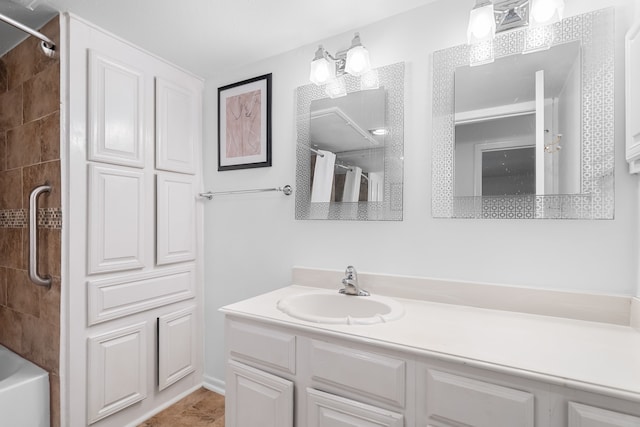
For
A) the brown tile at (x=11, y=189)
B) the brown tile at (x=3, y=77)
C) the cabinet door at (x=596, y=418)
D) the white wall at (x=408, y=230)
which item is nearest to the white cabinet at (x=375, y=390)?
the cabinet door at (x=596, y=418)

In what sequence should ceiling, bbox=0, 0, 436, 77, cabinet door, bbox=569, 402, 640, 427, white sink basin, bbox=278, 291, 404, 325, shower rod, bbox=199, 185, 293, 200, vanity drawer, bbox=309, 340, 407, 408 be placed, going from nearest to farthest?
cabinet door, bbox=569, 402, 640, 427
vanity drawer, bbox=309, 340, 407, 408
white sink basin, bbox=278, 291, 404, 325
ceiling, bbox=0, 0, 436, 77
shower rod, bbox=199, 185, 293, 200

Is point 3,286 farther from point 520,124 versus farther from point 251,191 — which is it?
point 520,124

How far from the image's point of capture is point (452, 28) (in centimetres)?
140

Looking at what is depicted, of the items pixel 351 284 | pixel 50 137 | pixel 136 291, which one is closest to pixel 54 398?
pixel 136 291

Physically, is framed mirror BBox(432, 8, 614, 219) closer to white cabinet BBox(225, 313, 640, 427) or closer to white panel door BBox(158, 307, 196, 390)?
white cabinet BBox(225, 313, 640, 427)

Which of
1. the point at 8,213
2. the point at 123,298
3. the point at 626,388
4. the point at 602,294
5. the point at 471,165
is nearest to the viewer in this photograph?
the point at 626,388

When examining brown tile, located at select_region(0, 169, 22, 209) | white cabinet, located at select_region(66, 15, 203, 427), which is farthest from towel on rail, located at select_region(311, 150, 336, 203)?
brown tile, located at select_region(0, 169, 22, 209)

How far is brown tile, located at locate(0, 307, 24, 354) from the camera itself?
1.76 m

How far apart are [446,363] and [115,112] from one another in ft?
6.21

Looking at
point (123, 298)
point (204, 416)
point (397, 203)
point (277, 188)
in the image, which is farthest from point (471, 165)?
point (204, 416)

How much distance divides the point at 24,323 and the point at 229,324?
1302 millimetres

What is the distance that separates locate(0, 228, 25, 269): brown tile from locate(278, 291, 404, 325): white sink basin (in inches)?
60.7

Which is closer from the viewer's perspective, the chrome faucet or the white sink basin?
the white sink basin

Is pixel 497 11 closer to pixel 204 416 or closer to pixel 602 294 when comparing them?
pixel 602 294
